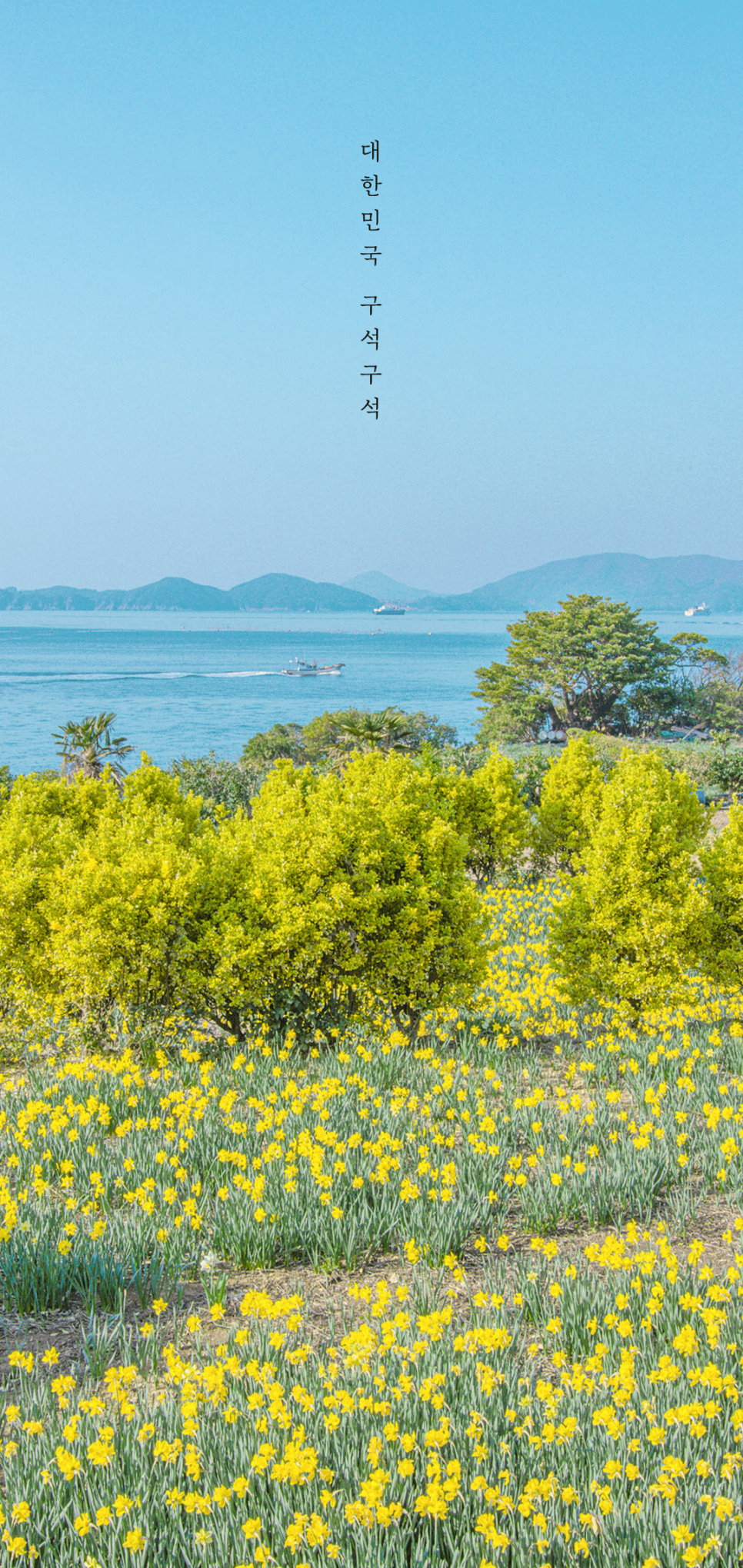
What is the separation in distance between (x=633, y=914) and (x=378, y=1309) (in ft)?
19.4

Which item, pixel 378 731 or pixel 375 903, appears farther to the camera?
pixel 378 731

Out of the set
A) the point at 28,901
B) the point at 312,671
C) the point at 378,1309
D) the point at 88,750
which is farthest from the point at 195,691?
the point at 378,1309

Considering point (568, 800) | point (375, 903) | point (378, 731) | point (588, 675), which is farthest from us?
point (588, 675)

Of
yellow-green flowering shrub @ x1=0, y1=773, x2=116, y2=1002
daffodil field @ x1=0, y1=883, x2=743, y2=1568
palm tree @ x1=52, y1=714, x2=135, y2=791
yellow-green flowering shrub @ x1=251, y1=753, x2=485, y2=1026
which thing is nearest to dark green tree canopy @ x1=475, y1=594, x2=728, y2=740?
palm tree @ x1=52, y1=714, x2=135, y2=791

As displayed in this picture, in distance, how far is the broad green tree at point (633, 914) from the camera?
8.47 metres

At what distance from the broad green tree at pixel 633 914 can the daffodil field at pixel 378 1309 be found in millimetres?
989

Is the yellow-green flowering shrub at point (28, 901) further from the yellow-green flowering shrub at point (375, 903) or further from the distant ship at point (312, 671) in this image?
the distant ship at point (312, 671)

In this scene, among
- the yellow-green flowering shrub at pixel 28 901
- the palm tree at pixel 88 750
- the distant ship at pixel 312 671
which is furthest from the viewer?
the distant ship at pixel 312 671

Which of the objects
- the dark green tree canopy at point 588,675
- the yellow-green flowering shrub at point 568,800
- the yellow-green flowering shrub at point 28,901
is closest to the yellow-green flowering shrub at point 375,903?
the yellow-green flowering shrub at point 28,901

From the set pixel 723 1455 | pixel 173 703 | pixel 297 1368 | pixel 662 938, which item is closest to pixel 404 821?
pixel 662 938

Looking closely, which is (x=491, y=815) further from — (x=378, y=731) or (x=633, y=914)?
(x=378, y=731)

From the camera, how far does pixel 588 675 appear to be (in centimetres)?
5334

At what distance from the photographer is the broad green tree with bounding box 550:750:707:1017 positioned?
847 cm

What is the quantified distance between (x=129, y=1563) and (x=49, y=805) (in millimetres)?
11599
